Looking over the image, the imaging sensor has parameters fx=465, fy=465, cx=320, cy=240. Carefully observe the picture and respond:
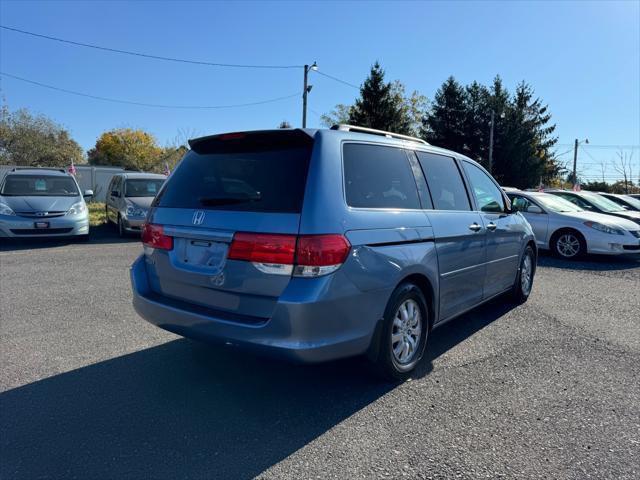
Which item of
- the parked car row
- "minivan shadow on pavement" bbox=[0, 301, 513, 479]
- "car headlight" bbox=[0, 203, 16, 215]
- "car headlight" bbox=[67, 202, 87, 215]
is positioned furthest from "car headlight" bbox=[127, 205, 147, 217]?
"minivan shadow on pavement" bbox=[0, 301, 513, 479]

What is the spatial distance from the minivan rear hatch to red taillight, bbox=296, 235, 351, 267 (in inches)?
3.8

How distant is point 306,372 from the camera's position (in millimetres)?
3770

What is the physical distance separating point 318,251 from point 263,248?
34 centimetres

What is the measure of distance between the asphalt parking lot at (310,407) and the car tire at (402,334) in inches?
6.1

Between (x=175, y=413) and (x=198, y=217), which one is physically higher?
(x=198, y=217)

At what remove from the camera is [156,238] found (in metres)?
3.52

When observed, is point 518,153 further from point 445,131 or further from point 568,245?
point 568,245

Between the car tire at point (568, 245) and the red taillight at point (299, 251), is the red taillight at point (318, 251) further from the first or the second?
the car tire at point (568, 245)

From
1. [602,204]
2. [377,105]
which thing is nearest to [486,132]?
[377,105]

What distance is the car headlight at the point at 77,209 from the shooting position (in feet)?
34.6

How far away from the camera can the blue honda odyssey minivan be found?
2.81m

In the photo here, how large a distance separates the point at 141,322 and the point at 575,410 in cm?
404

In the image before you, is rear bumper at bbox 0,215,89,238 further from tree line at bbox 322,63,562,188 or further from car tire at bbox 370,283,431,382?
tree line at bbox 322,63,562,188

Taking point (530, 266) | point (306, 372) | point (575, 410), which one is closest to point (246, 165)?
point (306, 372)
